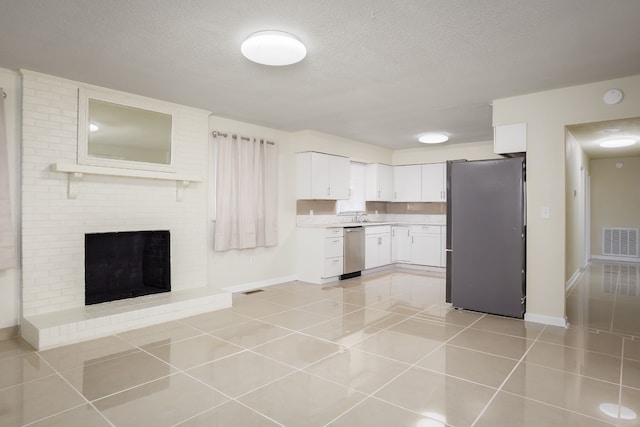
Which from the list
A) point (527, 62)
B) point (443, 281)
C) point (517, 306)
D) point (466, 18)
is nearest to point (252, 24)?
point (466, 18)

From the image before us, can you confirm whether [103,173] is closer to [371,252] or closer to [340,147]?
[340,147]

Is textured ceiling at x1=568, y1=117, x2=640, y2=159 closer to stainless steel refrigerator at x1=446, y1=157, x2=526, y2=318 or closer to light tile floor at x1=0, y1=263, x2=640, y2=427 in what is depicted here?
stainless steel refrigerator at x1=446, y1=157, x2=526, y2=318

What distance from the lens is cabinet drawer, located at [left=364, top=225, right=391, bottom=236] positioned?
711 centimetres

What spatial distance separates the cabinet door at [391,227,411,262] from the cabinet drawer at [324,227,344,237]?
5.95 feet

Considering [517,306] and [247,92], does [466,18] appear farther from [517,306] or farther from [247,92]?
[517,306]

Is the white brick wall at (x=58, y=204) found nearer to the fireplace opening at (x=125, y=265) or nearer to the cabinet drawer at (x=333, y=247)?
the fireplace opening at (x=125, y=265)

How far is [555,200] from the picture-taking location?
412cm

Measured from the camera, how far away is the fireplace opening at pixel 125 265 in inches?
161

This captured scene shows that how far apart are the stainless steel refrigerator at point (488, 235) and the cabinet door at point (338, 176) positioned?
7.87ft

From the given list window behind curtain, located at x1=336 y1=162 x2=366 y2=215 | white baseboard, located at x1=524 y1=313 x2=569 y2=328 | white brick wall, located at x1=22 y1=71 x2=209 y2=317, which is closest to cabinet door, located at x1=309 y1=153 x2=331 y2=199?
window behind curtain, located at x1=336 y1=162 x2=366 y2=215

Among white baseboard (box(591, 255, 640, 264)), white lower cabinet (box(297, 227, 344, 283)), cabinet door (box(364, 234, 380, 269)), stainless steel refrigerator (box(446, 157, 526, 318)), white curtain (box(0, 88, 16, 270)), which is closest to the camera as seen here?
white curtain (box(0, 88, 16, 270))

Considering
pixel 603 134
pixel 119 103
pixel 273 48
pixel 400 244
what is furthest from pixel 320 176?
pixel 603 134

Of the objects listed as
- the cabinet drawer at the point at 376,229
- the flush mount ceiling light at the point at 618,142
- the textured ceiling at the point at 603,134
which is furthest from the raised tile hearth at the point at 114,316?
the flush mount ceiling light at the point at 618,142

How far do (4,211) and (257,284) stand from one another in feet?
10.9
